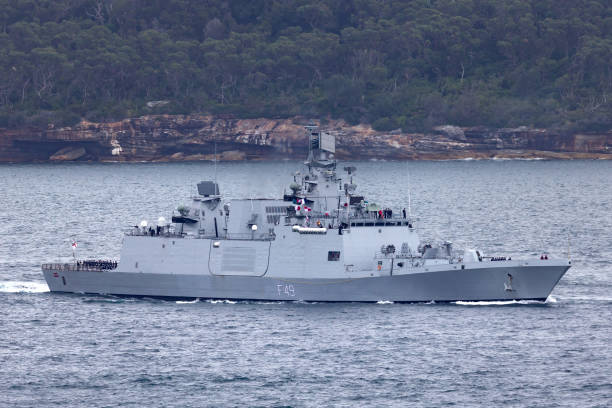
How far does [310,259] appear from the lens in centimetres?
5462

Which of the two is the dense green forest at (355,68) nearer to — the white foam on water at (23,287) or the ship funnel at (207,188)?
the white foam on water at (23,287)

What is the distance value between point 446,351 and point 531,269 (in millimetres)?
8466

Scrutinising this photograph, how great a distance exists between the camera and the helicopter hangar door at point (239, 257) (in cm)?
5550

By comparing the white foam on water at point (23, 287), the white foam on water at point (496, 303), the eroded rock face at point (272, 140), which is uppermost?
the eroded rock face at point (272, 140)

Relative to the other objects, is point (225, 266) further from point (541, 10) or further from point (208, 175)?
point (541, 10)

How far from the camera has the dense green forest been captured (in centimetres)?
16588

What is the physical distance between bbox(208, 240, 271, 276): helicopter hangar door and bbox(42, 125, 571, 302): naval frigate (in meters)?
0.05

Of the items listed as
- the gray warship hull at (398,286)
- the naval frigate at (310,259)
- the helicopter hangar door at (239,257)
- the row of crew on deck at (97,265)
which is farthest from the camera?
the row of crew on deck at (97,265)

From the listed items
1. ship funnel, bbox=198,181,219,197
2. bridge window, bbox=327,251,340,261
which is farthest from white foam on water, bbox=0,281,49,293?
bridge window, bbox=327,251,340,261

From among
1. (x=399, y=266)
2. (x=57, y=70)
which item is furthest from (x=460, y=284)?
(x=57, y=70)

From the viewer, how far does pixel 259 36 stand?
18512 centimetres

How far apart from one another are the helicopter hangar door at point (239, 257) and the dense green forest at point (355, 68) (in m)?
109

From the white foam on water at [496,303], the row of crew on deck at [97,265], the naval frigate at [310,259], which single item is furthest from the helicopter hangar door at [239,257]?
the white foam on water at [496,303]

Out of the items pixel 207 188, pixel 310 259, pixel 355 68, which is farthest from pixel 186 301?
pixel 355 68
